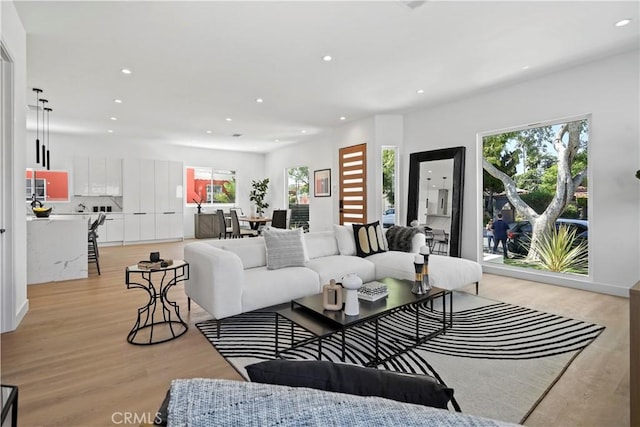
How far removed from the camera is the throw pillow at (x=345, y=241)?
4172 mm

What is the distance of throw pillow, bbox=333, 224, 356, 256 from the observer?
417 cm

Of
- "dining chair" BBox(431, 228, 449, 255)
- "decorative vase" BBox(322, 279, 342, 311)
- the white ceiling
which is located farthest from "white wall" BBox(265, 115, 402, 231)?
"decorative vase" BBox(322, 279, 342, 311)

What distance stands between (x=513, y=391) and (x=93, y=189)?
896cm

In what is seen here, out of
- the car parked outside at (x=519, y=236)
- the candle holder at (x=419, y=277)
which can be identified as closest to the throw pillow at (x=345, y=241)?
the candle holder at (x=419, y=277)

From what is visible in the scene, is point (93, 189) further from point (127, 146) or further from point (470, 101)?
point (470, 101)

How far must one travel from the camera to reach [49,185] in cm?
736

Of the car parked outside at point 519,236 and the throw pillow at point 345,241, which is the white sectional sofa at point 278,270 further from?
the car parked outside at point 519,236

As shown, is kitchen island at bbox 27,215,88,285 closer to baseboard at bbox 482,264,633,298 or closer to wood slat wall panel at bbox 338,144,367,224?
wood slat wall panel at bbox 338,144,367,224

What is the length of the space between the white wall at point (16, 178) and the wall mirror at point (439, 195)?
5304 millimetres

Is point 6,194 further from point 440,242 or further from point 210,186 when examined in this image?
point 210,186

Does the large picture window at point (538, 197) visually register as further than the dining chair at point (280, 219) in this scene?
No

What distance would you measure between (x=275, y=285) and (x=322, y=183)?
209 inches

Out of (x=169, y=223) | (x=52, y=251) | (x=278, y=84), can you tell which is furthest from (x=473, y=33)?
(x=169, y=223)

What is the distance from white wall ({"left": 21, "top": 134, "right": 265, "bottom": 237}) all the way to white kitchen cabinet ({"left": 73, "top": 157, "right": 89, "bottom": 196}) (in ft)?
0.53
